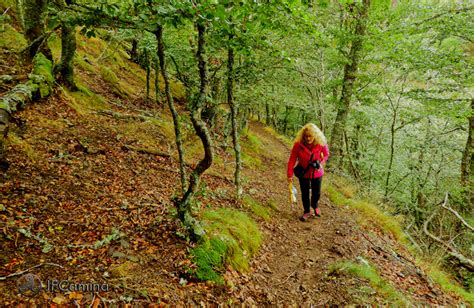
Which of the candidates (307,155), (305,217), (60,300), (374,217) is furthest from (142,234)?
(374,217)

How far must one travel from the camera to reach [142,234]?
3.86 meters

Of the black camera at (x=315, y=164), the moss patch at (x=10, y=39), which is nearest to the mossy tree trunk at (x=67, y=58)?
the moss patch at (x=10, y=39)

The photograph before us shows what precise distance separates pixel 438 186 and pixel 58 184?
1605 centimetres

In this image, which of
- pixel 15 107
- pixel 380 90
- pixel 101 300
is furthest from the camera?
pixel 380 90

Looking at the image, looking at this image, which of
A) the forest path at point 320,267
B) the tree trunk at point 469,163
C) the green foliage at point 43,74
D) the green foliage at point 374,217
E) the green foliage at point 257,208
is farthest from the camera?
the tree trunk at point 469,163

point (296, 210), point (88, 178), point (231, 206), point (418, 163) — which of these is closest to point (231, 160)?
point (296, 210)

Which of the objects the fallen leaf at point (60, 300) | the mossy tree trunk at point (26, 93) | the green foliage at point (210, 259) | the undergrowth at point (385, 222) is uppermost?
the mossy tree trunk at point (26, 93)

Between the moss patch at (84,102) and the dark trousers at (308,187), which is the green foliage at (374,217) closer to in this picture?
the dark trousers at (308,187)

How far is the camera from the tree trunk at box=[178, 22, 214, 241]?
11.1ft

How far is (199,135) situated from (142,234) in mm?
1700

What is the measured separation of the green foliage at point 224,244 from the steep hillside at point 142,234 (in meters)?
0.03

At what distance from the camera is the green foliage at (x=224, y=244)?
139 inches

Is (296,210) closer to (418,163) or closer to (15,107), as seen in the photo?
(15,107)

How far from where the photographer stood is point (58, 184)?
180 inches
